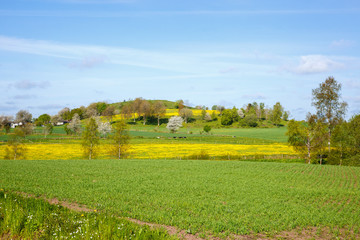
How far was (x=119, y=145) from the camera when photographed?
6091 cm

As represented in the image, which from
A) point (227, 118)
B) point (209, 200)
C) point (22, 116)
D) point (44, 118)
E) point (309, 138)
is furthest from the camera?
point (44, 118)

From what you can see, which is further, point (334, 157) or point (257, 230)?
point (334, 157)

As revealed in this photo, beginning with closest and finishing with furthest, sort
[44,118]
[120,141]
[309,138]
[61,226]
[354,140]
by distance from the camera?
[61,226], [354,140], [309,138], [120,141], [44,118]

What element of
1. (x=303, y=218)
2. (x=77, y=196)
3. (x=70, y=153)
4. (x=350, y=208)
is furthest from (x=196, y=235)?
(x=70, y=153)

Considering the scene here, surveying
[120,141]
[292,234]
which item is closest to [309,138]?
[120,141]

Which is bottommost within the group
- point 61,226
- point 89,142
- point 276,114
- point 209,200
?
point 209,200

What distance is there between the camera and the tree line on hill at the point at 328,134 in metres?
55.2

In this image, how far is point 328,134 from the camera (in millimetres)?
56156

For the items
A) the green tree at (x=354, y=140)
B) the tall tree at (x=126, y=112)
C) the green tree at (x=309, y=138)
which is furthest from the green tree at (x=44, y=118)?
the green tree at (x=354, y=140)

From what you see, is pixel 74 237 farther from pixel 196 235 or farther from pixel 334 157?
pixel 334 157

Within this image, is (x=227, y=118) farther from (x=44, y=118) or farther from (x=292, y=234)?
(x=292, y=234)

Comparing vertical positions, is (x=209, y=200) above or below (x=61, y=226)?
below

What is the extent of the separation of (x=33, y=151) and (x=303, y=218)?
2699 inches

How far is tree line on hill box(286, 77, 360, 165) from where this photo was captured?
55.2 meters
